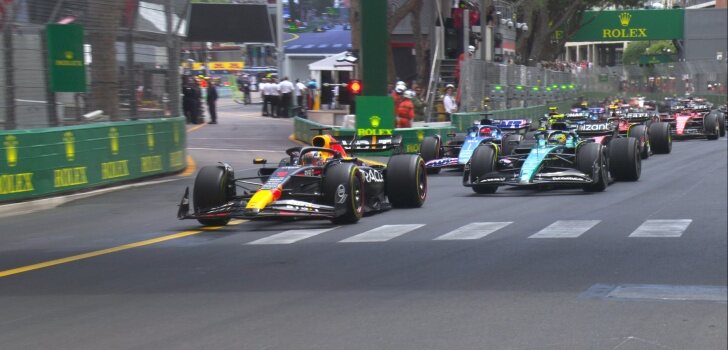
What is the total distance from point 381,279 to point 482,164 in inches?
338

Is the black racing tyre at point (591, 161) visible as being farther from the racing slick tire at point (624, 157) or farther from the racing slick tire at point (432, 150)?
the racing slick tire at point (432, 150)

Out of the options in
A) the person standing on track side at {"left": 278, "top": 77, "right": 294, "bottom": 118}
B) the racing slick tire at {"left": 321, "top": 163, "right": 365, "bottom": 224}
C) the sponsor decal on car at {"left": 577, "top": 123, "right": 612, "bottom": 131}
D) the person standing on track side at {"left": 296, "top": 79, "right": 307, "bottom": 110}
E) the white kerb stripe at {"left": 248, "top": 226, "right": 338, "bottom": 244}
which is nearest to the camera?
the white kerb stripe at {"left": 248, "top": 226, "right": 338, "bottom": 244}

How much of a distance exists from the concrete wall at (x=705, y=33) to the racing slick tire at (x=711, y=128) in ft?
129

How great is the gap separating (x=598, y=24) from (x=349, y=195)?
62595 mm

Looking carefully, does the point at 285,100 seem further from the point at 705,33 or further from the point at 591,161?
the point at 705,33

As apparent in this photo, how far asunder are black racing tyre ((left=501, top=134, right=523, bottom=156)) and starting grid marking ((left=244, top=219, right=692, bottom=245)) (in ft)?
21.4

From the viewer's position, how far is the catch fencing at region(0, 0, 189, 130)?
55.2 ft

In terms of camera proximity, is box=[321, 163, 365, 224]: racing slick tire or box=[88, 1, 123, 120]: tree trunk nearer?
box=[321, 163, 365, 224]: racing slick tire

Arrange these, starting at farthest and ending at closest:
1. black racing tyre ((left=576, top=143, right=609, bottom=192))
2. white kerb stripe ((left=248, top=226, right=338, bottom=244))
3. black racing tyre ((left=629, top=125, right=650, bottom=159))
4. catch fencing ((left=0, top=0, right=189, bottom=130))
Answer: black racing tyre ((left=629, top=125, right=650, bottom=159)), black racing tyre ((left=576, top=143, right=609, bottom=192)), catch fencing ((left=0, top=0, right=189, bottom=130)), white kerb stripe ((left=248, top=226, right=338, bottom=244))

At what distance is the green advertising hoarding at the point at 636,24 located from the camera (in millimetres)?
70875

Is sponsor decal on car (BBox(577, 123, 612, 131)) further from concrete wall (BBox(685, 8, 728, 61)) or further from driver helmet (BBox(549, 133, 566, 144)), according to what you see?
concrete wall (BBox(685, 8, 728, 61))

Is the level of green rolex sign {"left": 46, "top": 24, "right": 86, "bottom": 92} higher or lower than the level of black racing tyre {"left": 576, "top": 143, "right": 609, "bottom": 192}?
higher

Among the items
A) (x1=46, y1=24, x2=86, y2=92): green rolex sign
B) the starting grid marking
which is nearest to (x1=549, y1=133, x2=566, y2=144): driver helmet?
the starting grid marking

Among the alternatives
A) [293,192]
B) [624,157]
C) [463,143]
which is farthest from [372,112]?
[293,192]
